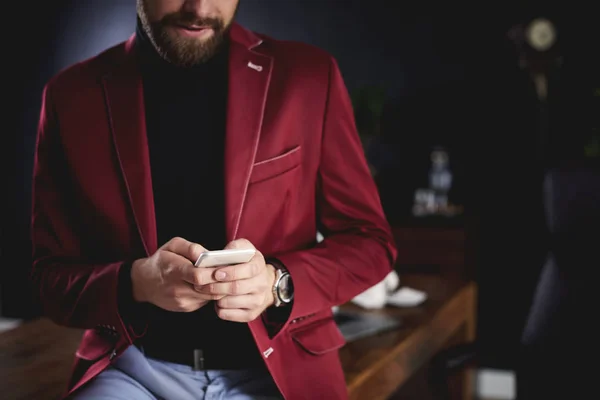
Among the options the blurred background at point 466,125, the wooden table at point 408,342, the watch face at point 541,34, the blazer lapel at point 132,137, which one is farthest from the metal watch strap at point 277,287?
the watch face at point 541,34

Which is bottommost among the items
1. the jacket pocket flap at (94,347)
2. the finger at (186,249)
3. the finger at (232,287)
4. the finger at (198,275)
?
the jacket pocket flap at (94,347)

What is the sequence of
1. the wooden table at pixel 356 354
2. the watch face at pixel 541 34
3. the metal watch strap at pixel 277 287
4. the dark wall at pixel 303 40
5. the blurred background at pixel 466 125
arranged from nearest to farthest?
the metal watch strap at pixel 277 287 → the wooden table at pixel 356 354 → the dark wall at pixel 303 40 → the blurred background at pixel 466 125 → the watch face at pixel 541 34

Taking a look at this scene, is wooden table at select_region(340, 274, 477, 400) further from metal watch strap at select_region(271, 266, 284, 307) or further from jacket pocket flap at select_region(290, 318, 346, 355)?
metal watch strap at select_region(271, 266, 284, 307)

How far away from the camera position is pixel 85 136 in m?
1.16

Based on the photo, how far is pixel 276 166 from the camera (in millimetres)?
1133

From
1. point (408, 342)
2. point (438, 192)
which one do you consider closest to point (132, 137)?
point (408, 342)

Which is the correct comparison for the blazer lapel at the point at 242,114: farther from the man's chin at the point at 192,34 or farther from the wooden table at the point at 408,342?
the wooden table at the point at 408,342

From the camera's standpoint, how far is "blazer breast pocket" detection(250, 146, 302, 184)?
1119 mm

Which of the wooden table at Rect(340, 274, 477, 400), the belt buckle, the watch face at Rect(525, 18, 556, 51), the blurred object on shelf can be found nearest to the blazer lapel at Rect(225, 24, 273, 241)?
the belt buckle

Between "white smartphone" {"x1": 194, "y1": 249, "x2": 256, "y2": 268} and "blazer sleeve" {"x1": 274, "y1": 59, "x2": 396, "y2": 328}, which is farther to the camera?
"blazer sleeve" {"x1": 274, "y1": 59, "x2": 396, "y2": 328}

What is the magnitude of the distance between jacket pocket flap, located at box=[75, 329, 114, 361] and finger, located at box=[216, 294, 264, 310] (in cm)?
29

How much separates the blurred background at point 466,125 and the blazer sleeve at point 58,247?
8.79ft

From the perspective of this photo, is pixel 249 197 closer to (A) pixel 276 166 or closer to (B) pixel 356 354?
(A) pixel 276 166

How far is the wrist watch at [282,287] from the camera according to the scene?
1043mm
